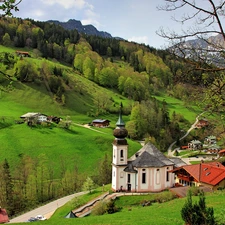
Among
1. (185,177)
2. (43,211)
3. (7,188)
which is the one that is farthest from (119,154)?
(7,188)

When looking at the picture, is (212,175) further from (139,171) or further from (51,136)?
(51,136)

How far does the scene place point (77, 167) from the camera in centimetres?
6159

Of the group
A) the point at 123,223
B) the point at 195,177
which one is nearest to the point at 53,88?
the point at 195,177

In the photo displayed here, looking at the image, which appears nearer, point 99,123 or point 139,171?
point 139,171

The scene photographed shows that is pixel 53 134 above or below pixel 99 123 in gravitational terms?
below

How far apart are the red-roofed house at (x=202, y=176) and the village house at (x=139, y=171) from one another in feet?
5.34

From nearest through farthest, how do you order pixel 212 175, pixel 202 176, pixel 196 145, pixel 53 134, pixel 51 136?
pixel 212 175, pixel 202 176, pixel 51 136, pixel 53 134, pixel 196 145

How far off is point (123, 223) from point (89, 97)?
96.8 meters

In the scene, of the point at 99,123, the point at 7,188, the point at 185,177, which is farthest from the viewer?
the point at 99,123

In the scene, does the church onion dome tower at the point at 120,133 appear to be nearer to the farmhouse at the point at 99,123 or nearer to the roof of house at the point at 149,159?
the roof of house at the point at 149,159

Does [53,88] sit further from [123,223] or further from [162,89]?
[123,223]

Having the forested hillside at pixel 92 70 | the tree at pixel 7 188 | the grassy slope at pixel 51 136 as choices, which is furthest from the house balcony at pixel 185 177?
the tree at pixel 7 188

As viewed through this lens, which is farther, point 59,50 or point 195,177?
point 59,50

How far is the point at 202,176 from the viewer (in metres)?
43.0
